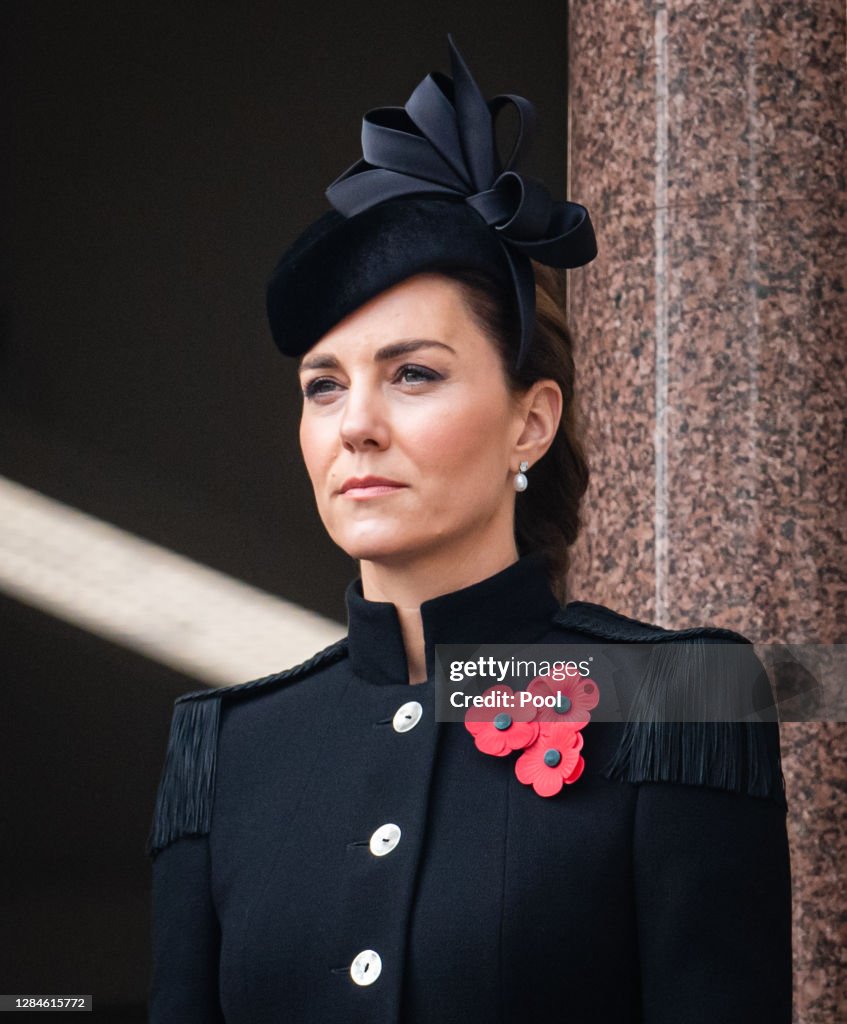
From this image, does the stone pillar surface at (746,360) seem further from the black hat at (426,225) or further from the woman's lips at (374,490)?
the woman's lips at (374,490)

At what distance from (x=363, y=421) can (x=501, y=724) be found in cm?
41

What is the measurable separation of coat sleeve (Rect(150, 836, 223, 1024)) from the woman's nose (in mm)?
586

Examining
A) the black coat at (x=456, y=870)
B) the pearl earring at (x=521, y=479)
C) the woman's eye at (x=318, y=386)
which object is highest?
the woman's eye at (x=318, y=386)

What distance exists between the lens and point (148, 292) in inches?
249

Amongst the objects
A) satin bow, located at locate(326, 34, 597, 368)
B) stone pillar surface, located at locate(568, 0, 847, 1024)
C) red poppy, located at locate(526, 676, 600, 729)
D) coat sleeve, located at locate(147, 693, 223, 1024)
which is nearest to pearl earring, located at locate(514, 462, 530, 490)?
satin bow, located at locate(326, 34, 597, 368)

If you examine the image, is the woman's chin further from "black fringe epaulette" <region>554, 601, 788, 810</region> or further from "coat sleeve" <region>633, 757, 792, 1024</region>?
"coat sleeve" <region>633, 757, 792, 1024</region>

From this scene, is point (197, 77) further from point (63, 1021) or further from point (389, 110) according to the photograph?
point (389, 110)

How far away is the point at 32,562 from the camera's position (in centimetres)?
617

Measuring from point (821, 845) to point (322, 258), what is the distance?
1573mm

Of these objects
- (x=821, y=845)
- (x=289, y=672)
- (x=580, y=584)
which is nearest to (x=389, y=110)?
(x=289, y=672)

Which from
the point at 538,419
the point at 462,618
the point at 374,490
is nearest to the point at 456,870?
the point at 462,618

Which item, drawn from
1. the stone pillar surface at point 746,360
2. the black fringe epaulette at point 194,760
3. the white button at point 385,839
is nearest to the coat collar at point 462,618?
the black fringe epaulette at point 194,760

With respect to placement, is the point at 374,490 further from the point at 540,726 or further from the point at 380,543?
the point at 540,726

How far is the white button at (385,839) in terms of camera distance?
1871 millimetres
